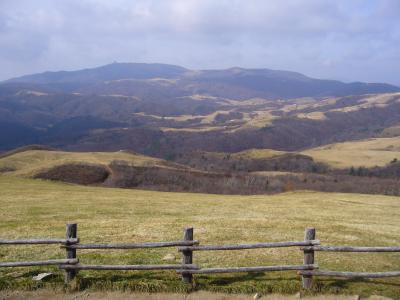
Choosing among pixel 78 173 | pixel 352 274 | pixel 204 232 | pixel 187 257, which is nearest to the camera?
pixel 352 274

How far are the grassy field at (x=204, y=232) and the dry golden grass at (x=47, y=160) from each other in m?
72.1

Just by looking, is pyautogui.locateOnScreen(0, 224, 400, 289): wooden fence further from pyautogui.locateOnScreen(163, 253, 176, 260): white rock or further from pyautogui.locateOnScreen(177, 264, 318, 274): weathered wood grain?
pyautogui.locateOnScreen(163, 253, 176, 260): white rock

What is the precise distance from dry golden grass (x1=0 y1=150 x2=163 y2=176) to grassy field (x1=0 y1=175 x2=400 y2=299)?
236ft

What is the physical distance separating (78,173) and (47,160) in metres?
17.8

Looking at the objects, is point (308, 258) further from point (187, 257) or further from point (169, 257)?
point (169, 257)

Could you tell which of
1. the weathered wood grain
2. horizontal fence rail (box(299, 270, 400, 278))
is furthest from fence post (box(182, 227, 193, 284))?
horizontal fence rail (box(299, 270, 400, 278))

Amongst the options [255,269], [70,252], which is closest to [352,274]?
[255,269]

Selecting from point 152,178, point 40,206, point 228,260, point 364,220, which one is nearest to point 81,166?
point 152,178

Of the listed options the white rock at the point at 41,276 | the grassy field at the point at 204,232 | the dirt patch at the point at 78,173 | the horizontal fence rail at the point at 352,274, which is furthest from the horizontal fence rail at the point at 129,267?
the dirt patch at the point at 78,173

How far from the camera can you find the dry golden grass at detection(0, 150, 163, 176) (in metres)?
113

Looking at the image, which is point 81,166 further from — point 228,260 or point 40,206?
point 228,260

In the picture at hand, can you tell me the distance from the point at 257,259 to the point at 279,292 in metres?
3.28

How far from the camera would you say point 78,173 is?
112 meters

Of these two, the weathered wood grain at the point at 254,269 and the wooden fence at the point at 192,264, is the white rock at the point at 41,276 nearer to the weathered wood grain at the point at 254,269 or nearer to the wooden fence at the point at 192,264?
the wooden fence at the point at 192,264
